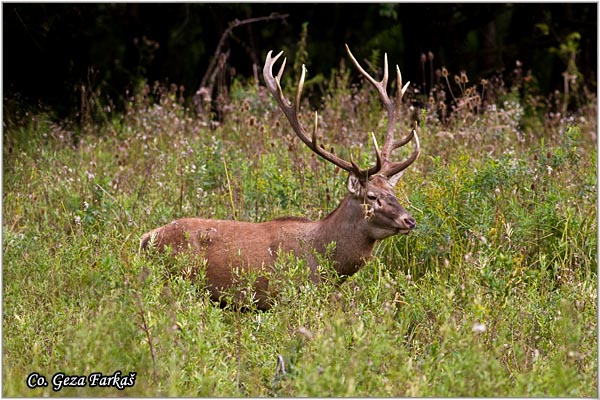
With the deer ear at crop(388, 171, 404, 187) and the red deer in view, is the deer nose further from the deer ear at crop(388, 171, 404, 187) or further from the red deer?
the deer ear at crop(388, 171, 404, 187)

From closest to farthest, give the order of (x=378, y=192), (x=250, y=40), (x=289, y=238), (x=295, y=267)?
(x=295, y=267) < (x=378, y=192) < (x=289, y=238) < (x=250, y=40)

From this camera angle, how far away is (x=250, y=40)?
1345cm

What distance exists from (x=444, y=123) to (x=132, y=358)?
4.75m

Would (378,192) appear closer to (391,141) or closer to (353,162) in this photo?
(353,162)

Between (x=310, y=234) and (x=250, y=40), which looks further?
(x=250, y=40)

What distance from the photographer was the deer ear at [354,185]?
5.91 meters

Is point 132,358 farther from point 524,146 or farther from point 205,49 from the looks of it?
point 205,49

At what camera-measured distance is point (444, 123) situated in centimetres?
833

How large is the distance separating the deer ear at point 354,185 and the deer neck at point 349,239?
66 millimetres

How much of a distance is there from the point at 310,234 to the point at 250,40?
25.6 feet

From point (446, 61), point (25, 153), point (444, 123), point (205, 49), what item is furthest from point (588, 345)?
point (205, 49)

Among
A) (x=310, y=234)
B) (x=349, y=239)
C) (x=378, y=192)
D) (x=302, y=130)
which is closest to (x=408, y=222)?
(x=378, y=192)

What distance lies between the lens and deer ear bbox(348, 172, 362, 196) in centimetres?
591

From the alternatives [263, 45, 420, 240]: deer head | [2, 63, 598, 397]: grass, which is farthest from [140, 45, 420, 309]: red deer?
[2, 63, 598, 397]: grass
